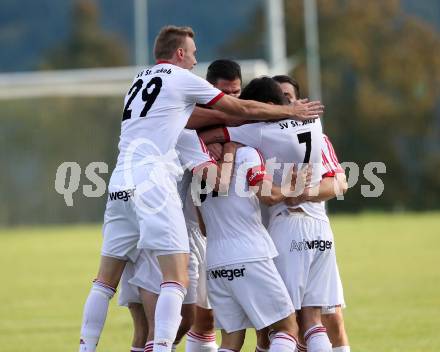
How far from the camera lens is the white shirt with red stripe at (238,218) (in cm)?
725

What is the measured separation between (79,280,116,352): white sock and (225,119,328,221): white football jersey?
1368 millimetres

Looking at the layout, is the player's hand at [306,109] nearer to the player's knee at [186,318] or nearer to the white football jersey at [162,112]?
the white football jersey at [162,112]

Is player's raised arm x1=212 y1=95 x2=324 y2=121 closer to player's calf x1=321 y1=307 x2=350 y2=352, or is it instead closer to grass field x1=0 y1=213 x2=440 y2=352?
player's calf x1=321 y1=307 x2=350 y2=352

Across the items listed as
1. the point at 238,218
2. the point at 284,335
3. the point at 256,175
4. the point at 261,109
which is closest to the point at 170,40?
the point at 261,109

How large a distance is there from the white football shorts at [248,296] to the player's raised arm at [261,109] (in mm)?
947

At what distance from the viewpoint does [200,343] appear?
8.12 metres

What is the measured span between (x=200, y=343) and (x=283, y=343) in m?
1.24

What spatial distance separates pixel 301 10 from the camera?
4616cm

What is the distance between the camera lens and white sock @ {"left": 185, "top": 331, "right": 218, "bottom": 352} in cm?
812

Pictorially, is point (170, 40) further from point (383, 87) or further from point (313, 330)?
point (383, 87)

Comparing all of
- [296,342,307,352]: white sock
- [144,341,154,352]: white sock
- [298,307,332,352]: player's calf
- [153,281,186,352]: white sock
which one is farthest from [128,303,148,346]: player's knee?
[298,307,332,352]: player's calf

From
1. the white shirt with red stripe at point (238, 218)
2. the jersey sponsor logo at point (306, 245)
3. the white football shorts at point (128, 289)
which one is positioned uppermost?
the white shirt with red stripe at point (238, 218)

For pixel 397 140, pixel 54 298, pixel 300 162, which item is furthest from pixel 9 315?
pixel 397 140

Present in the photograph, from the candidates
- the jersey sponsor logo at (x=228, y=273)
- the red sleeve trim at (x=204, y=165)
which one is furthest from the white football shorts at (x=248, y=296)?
the red sleeve trim at (x=204, y=165)
